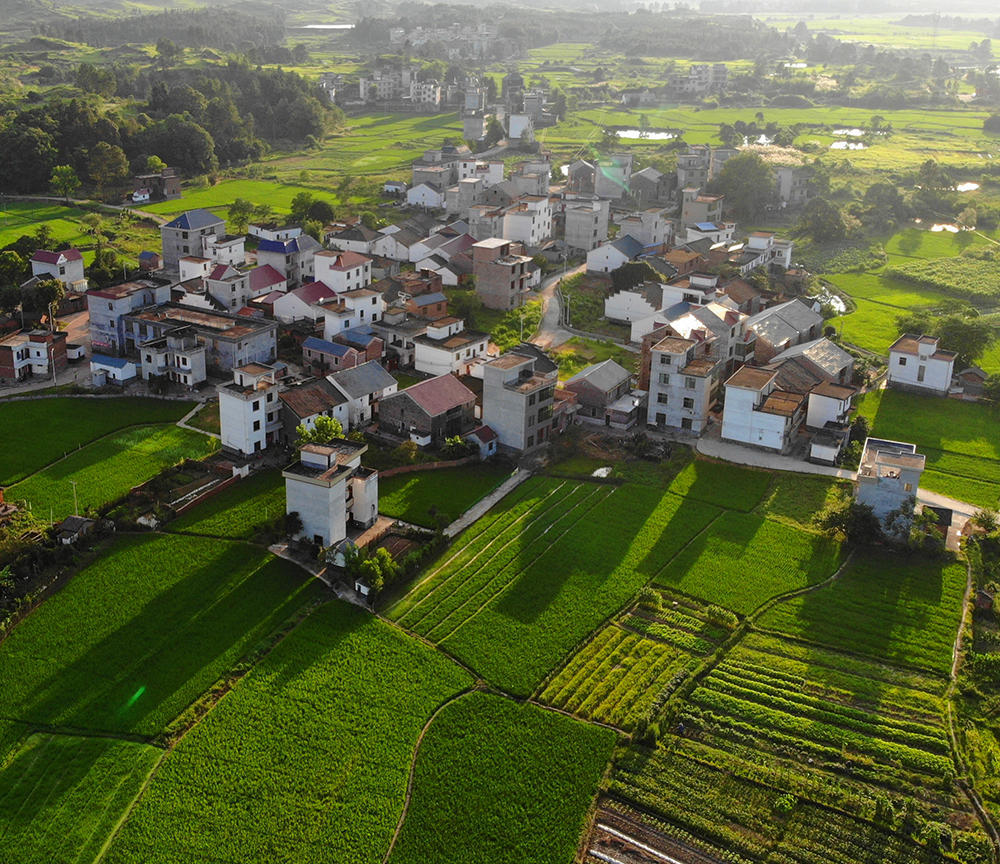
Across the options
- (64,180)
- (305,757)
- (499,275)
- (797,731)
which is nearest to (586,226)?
(499,275)

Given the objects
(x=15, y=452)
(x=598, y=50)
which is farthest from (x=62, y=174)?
(x=598, y=50)

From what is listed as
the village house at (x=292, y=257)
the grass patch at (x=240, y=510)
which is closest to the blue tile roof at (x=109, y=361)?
the grass patch at (x=240, y=510)

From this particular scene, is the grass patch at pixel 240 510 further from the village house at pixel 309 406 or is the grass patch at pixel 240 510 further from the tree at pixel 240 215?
the tree at pixel 240 215

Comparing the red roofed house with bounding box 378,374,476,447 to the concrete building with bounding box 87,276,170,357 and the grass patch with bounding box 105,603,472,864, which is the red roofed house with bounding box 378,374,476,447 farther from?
the concrete building with bounding box 87,276,170,357

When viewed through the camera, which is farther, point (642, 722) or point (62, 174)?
point (62, 174)

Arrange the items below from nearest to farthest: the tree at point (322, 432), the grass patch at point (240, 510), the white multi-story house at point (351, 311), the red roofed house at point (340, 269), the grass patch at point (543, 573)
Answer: the grass patch at point (543, 573) < the grass patch at point (240, 510) < the tree at point (322, 432) < the white multi-story house at point (351, 311) < the red roofed house at point (340, 269)

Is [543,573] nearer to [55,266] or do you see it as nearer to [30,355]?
[30,355]

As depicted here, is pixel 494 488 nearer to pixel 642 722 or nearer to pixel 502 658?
pixel 502 658
